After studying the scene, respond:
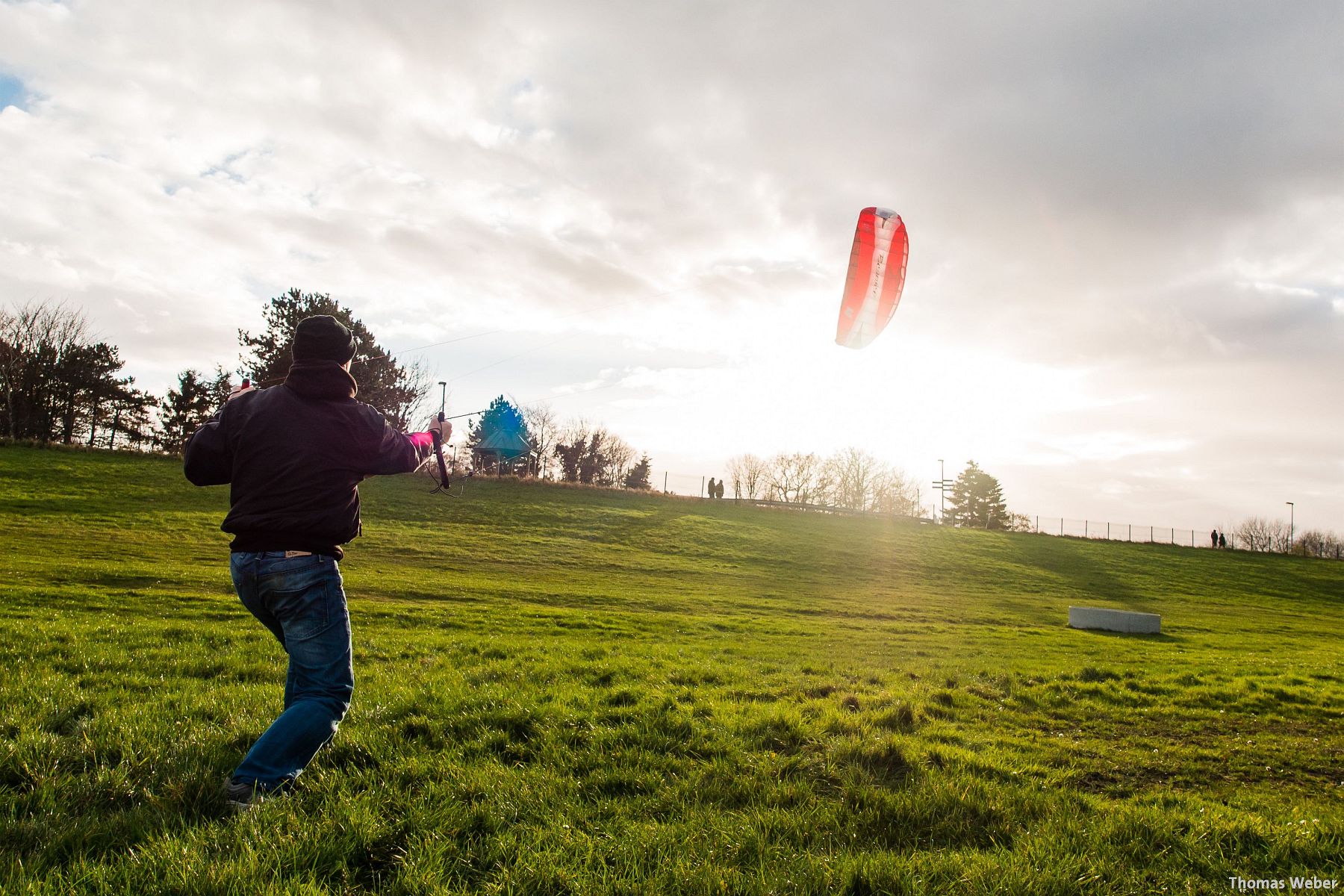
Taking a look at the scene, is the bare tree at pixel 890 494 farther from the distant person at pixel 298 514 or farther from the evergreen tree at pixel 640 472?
the distant person at pixel 298 514

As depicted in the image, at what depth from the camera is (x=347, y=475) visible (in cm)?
425

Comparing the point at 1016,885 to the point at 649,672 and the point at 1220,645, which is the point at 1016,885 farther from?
the point at 1220,645

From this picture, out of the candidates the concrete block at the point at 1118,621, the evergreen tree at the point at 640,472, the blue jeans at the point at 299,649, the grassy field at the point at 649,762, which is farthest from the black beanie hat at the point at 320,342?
the evergreen tree at the point at 640,472

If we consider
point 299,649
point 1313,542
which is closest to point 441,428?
point 299,649

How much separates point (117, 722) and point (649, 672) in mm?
4745

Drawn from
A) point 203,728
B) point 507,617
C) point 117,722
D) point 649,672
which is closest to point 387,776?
point 203,728

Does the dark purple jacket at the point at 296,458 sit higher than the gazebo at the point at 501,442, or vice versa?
the gazebo at the point at 501,442

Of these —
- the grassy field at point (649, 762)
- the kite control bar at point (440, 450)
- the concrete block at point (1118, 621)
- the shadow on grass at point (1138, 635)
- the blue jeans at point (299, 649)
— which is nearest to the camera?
the grassy field at point (649, 762)

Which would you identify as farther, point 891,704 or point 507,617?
point 507,617

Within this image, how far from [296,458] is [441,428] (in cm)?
99

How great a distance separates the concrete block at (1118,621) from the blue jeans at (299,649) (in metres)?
24.5

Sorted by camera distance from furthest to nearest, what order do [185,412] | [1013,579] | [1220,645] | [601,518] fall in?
1. [185,412]
2. [601,518]
3. [1013,579]
4. [1220,645]

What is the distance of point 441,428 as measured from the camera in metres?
4.88

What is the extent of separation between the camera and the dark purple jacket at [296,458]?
4012mm
